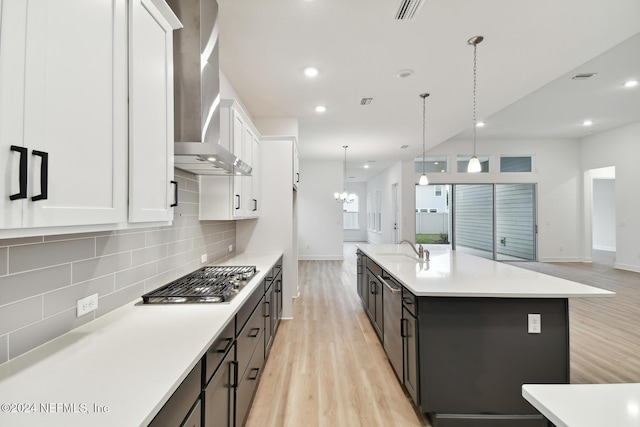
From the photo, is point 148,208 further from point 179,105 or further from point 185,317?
point 179,105

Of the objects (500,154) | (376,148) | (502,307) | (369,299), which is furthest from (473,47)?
(500,154)

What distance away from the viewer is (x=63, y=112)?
2.71ft

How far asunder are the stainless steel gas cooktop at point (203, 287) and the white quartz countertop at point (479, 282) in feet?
3.84

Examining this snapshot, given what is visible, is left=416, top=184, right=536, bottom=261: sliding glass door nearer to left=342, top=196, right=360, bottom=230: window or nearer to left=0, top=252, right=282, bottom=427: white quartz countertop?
left=342, top=196, right=360, bottom=230: window

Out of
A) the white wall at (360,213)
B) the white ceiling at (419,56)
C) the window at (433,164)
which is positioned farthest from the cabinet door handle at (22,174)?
the white wall at (360,213)

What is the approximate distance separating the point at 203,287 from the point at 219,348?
2.00ft

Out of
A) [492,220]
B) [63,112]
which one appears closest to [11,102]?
[63,112]

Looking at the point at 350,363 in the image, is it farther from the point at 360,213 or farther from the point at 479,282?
the point at 360,213

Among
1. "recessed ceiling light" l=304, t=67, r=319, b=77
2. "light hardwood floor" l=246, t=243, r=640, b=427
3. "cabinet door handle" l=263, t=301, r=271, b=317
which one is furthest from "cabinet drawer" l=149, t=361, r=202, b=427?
"recessed ceiling light" l=304, t=67, r=319, b=77

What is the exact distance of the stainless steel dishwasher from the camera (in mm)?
2282

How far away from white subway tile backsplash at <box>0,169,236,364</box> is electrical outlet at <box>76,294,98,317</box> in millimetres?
23

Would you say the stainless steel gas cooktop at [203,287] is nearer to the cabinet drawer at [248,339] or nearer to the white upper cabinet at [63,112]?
the cabinet drawer at [248,339]

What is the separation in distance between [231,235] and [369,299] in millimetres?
1940

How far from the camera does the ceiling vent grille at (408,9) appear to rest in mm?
2072
